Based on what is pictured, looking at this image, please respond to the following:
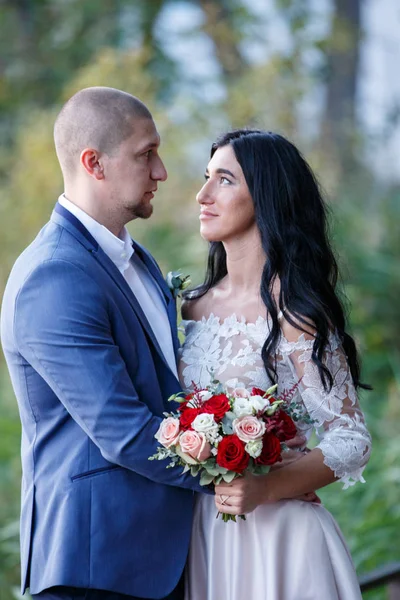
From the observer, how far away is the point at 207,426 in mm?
2312

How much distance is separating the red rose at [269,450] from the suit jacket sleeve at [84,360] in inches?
11.8

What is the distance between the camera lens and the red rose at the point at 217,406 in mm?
2359

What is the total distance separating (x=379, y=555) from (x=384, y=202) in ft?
14.1

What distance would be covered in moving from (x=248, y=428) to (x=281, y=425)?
0.45ft

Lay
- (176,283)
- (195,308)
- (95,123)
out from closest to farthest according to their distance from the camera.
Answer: (95,123), (176,283), (195,308)

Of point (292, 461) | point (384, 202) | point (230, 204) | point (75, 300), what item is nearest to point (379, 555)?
point (292, 461)

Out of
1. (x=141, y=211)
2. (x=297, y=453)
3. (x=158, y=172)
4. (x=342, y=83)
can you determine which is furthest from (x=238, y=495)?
(x=342, y=83)

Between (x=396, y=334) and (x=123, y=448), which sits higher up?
(x=123, y=448)

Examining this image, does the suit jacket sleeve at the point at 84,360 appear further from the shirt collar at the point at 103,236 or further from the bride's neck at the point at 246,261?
the bride's neck at the point at 246,261

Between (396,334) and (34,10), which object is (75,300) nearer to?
(396,334)

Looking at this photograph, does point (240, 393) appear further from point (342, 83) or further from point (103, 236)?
point (342, 83)

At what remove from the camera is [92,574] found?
8.07 ft

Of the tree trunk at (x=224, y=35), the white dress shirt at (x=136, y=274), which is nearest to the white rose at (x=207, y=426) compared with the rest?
the white dress shirt at (x=136, y=274)

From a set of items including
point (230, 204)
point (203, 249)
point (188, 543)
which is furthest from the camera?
point (203, 249)
